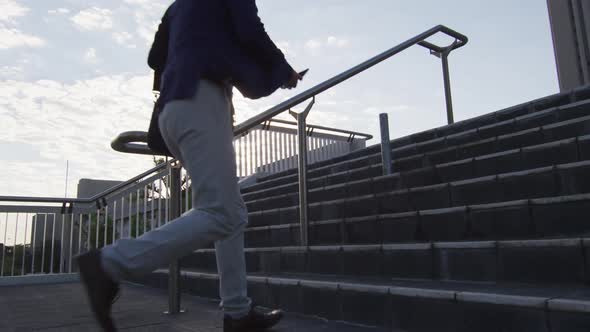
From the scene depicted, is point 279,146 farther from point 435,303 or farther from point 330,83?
point 435,303

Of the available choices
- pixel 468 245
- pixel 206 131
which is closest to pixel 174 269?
pixel 206 131

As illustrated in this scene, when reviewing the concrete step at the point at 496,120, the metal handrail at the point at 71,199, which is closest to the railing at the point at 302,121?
the concrete step at the point at 496,120

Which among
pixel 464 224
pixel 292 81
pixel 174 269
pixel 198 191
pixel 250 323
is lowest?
pixel 250 323

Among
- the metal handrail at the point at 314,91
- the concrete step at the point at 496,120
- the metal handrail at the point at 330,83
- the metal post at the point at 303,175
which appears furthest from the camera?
the concrete step at the point at 496,120

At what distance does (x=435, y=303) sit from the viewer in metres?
1.85

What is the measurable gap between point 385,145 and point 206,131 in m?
2.57

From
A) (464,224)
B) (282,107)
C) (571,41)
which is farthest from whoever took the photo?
(571,41)

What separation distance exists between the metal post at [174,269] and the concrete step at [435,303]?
502 millimetres

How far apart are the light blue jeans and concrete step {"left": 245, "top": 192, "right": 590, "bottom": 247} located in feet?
4.23

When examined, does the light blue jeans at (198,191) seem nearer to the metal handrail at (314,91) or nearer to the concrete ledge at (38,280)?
the metal handrail at (314,91)

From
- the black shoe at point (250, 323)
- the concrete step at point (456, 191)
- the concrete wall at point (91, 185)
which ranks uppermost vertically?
the concrete wall at point (91, 185)

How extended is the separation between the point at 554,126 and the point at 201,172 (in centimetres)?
266

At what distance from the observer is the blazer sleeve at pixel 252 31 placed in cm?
178

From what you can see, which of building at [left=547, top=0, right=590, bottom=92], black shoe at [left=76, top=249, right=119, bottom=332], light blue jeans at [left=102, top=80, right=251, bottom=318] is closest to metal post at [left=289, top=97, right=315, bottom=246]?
light blue jeans at [left=102, top=80, right=251, bottom=318]
